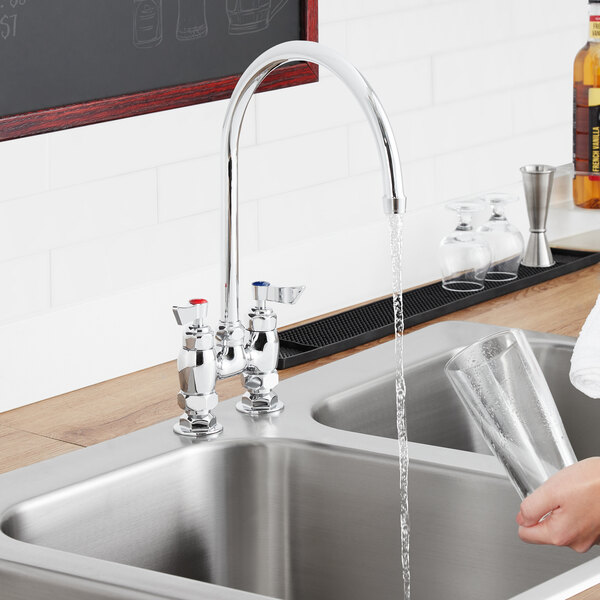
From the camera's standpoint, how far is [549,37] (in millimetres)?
2297

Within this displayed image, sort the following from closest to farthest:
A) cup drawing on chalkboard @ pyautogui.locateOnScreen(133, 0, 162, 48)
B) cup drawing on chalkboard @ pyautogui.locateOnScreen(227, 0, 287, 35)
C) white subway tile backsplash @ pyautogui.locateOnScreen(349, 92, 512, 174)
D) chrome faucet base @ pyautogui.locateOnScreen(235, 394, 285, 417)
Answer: chrome faucet base @ pyautogui.locateOnScreen(235, 394, 285, 417)
cup drawing on chalkboard @ pyautogui.locateOnScreen(133, 0, 162, 48)
cup drawing on chalkboard @ pyautogui.locateOnScreen(227, 0, 287, 35)
white subway tile backsplash @ pyautogui.locateOnScreen(349, 92, 512, 174)

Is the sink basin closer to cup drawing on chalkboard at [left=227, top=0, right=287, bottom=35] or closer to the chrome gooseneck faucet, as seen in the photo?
the chrome gooseneck faucet

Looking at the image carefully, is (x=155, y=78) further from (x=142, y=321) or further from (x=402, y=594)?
(x=402, y=594)

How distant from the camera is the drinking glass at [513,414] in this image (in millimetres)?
1081

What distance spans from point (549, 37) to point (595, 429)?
2.92 feet

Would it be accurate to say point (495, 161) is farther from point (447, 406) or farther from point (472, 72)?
point (447, 406)

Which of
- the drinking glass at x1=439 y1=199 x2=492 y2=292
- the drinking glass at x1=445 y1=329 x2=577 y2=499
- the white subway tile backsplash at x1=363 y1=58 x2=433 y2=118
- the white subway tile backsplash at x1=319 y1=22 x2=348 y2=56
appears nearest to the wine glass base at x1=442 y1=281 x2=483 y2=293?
the drinking glass at x1=439 y1=199 x2=492 y2=292

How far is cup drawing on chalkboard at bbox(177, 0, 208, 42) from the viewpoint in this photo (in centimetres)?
160

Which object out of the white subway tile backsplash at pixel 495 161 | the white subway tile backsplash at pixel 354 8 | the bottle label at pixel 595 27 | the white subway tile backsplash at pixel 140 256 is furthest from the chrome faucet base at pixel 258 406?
the bottle label at pixel 595 27

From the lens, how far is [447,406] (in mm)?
1687

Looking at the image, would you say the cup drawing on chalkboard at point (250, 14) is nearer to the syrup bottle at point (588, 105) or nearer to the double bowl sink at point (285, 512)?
the double bowl sink at point (285, 512)

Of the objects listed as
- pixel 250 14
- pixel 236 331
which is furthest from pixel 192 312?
pixel 250 14

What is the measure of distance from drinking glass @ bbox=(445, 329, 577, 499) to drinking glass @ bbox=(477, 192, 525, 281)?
887mm

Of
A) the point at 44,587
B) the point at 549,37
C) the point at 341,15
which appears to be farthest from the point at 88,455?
the point at 549,37
